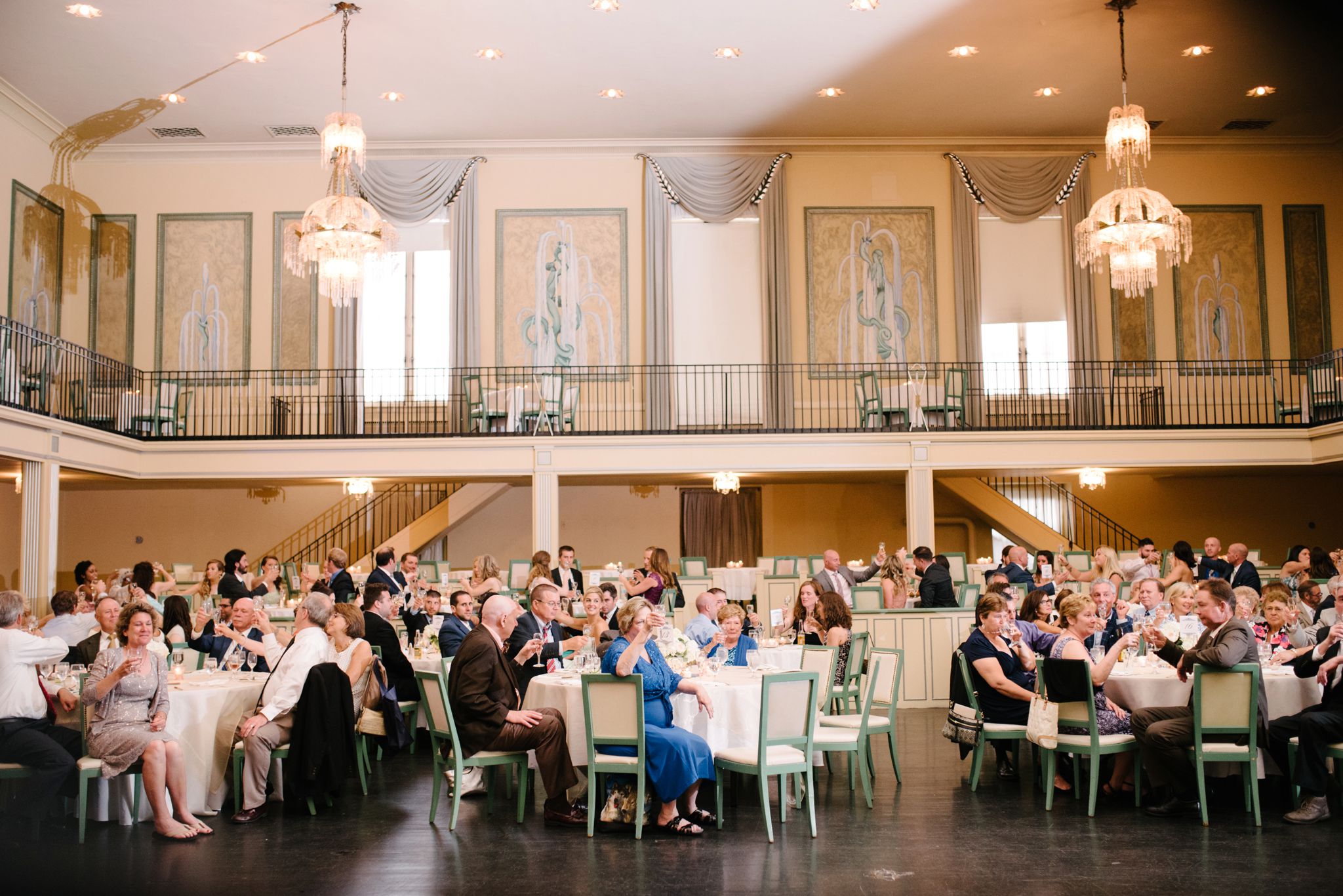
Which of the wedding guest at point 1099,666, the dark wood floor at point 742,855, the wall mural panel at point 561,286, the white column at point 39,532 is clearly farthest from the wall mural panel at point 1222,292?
the white column at point 39,532

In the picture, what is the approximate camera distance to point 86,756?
544 cm

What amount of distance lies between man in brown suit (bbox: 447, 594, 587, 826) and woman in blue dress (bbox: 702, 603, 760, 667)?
1.30 m

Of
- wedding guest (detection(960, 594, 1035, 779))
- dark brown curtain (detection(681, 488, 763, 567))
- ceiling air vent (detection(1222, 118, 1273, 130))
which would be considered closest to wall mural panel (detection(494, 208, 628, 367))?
dark brown curtain (detection(681, 488, 763, 567))

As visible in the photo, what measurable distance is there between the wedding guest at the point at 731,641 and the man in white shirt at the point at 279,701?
206 centimetres

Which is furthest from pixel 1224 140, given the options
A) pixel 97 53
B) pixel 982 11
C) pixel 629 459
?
pixel 97 53

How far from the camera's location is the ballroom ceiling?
44.2ft

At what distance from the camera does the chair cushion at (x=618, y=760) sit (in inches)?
207

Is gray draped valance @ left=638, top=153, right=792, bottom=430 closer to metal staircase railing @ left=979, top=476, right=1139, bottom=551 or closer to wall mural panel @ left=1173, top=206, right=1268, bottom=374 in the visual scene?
metal staircase railing @ left=979, top=476, right=1139, bottom=551

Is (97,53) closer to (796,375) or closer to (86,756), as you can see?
(796,375)

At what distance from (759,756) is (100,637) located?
4.15 m

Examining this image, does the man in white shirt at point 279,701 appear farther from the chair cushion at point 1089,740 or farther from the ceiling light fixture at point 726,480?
the ceiling light fixture at point 726,480

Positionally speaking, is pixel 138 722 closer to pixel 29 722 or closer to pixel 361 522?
pixel 29 722

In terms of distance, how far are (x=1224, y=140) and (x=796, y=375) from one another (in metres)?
7.23

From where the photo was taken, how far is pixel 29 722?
539cm
